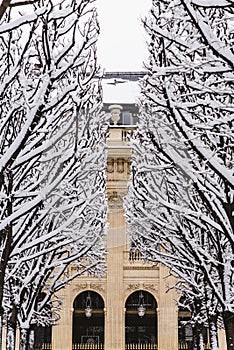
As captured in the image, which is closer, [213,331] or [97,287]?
[213,331]

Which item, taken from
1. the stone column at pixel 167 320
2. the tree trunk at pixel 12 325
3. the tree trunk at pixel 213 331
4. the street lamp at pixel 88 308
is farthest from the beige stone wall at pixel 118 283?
the tree trunk at pixel 12 325

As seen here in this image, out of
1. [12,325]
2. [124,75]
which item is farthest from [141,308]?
[12,325]

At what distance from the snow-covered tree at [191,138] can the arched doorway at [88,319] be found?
14.7 metres

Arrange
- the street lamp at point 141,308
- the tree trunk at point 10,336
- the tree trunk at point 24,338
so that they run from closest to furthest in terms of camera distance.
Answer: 1. the tree trunk at point 10,336
2. the tree trunk at point 24,338
3. the street lamp at point 141,308

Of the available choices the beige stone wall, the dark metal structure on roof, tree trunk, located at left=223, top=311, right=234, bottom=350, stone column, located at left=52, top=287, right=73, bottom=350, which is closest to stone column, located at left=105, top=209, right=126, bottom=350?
the beige stone wall

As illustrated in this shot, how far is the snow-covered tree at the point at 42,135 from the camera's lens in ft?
35.8

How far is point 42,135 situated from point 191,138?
2664 mm

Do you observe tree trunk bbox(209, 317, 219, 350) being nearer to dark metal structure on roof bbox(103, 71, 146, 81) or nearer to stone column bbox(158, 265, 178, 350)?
stone column bbox(158, 265, 178, 350)

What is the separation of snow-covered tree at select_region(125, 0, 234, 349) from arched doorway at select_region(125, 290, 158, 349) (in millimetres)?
14516

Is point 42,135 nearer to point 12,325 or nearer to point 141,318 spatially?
point 12,325

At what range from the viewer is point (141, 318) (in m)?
36.7

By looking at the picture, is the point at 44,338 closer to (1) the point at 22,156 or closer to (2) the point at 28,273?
(2) the point at 28,273

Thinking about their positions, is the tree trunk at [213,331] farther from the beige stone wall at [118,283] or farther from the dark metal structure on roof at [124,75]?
the dark metal structure on roof at [124,75]

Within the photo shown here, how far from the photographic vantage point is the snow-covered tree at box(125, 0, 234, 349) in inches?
350
